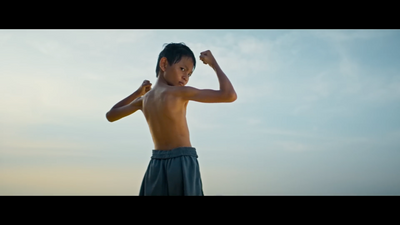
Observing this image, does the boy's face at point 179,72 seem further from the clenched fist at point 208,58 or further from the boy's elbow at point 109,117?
the boy's elbow at point 109,117

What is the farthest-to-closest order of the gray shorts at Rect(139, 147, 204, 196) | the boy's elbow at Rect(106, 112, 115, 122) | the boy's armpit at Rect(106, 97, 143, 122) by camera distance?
the boy's elbow at Rect(106, 112, 115, 122), the boy's armpit at Rect(106, 97, 143, 122), the gray shorts at Rect(139, 147, 204, 196)

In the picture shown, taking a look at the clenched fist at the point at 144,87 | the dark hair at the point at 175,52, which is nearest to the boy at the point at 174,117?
the dark hair at the point at 175,52

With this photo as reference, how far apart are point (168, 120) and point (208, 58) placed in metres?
0.50

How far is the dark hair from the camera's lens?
2.60 metres

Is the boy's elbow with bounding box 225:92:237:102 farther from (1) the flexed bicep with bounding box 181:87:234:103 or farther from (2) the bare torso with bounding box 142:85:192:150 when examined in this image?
(2) the bare torso with bounding box 142:85:192:150

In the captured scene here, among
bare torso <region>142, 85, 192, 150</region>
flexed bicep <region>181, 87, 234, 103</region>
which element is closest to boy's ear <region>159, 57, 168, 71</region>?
bare torso <region>142, 85, 192, 150</region>

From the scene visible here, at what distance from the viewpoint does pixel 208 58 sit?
102 inches

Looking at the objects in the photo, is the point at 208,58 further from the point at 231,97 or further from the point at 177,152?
the point at 177,152

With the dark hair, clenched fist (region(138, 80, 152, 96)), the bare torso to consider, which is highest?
the dark hair

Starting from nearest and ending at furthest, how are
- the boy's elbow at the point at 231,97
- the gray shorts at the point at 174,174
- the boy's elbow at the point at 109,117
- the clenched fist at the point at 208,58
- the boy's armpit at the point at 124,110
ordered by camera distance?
1. the gray shorts at the point at 174,174
2. the boy's elbow at the point at 231,97
3. the clenched fist at the point at 208,58
4. the boy's armpit at the point at 124,110
5. the boy's elbow at the point at 109,117

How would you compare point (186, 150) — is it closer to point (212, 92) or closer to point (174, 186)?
point (174, 186)

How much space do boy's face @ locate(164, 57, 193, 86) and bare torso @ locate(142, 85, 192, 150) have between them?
8 centimetres

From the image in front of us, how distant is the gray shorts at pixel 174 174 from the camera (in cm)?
231
